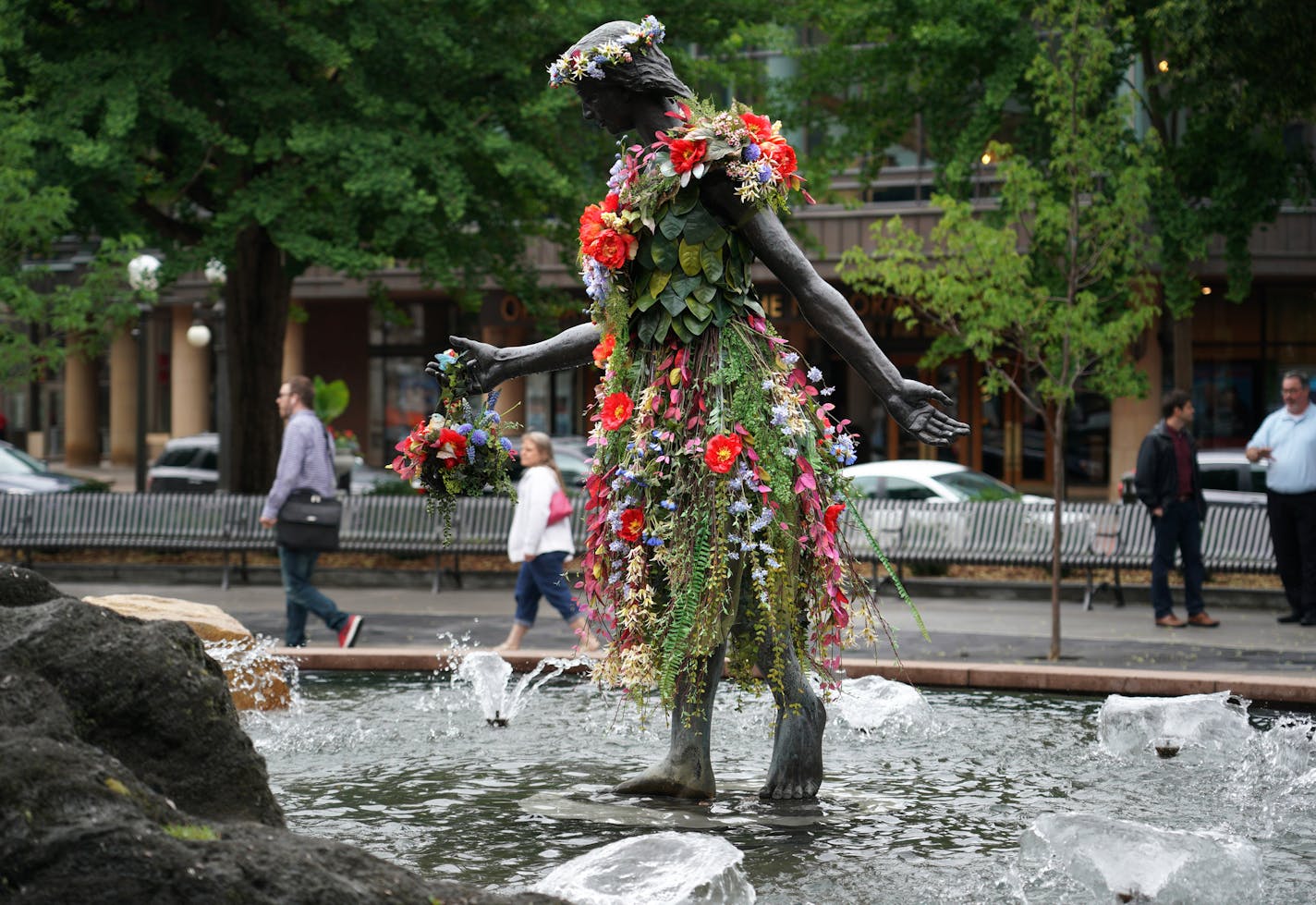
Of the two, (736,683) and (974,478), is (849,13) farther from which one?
(736,683)

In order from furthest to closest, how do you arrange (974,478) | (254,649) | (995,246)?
(974,478) < (995,246) < (254,649)

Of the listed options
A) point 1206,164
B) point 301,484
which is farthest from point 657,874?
point 1206,164

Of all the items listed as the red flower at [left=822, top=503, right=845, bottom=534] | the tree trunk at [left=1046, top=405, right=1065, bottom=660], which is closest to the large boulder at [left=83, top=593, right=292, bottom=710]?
the red flower at [left=822, top=503, right=845, bottom=534]

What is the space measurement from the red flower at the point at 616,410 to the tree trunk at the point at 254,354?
15504 mm

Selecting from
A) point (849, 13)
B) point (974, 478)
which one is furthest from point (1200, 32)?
point (849, 13)

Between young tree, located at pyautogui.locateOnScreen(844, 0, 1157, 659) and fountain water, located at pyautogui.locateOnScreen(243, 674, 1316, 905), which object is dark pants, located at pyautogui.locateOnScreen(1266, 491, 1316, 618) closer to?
young tree, located at pyautogui.locateOnScreen(844, 0, 1157, 659)

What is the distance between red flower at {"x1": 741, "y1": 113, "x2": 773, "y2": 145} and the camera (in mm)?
5441

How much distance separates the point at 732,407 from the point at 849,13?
1968 cm

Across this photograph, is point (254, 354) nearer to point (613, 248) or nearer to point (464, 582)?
point (464, 582)

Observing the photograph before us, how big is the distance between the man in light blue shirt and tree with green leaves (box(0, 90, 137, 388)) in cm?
1106

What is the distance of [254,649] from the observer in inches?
309

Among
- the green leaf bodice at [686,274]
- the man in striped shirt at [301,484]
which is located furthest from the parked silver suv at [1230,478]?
the green leaf bodice at [686,274]

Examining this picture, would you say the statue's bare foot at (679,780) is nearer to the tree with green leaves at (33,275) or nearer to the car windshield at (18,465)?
the tree with green leaves at (33,275)

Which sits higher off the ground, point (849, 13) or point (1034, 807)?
point (849, 13)
